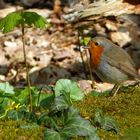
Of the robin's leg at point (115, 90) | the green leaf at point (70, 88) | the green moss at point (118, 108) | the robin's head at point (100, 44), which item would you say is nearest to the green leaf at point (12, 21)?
the green leaf at point (70, 88)

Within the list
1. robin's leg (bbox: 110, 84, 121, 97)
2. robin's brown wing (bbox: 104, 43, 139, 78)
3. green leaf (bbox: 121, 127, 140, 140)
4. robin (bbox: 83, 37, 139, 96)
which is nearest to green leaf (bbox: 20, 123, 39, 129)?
green leaf (bbox: 121, 127, 140, 140)

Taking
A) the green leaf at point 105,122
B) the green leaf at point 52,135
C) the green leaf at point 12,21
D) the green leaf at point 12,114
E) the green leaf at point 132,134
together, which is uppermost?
the green leaf at point 12,21

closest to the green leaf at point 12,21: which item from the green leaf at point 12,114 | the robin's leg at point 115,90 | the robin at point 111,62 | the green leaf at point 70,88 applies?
the green leaf at point 12,114

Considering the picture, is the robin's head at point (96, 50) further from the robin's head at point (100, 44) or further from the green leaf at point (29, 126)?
the green leaf at point (29, 126)

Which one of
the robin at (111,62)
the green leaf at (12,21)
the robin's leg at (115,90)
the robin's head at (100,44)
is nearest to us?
the green leaf at (12,21)

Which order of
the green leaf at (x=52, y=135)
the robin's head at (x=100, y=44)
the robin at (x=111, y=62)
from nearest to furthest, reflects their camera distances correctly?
the green leaf at (x=52, y=135) → the robin at (x=111, y=62) → the robin's head at (x=100, y=44)

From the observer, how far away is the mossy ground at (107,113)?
11.6 feet

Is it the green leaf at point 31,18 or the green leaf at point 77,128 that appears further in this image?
the green leaf at point 31,18

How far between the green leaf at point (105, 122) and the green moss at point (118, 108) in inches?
1.5

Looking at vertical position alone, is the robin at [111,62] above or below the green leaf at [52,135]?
below

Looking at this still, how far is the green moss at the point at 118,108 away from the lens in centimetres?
376

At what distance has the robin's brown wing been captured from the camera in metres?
5.81

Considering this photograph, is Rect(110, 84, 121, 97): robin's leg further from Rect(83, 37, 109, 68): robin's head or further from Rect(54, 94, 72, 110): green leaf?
Rect(54, 94, 72, 110): green leaf

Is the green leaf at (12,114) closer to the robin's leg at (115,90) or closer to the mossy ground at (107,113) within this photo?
the mossy ground at (107,113)
